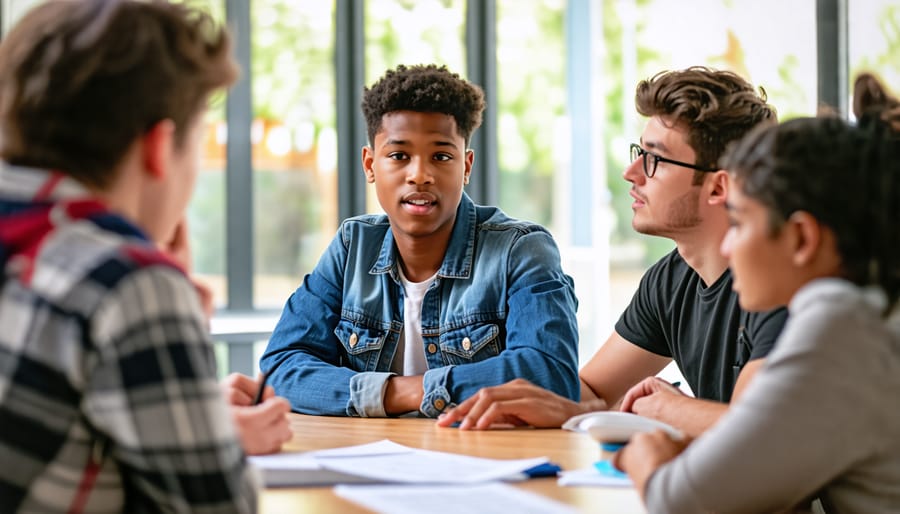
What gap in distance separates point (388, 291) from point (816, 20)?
227cm

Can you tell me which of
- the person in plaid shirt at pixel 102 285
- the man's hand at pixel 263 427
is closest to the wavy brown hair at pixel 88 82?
the person in plaid shirt at pixel 102 285

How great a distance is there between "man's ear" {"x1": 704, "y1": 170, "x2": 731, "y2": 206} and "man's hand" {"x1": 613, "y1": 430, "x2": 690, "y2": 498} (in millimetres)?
959

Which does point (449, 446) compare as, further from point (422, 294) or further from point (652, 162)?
point (652, 162)

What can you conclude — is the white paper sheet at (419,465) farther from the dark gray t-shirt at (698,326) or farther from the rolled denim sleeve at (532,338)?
the dark gray t-shirt at (698,326)

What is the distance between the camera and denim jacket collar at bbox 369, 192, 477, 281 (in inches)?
93.0

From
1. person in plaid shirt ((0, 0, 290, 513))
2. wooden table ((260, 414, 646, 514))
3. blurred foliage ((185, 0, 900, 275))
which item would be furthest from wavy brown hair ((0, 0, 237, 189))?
blurred foliage ((185, 0, 900, 275))

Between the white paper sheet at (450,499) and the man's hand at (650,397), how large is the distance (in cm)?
56

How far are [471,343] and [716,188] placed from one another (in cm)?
65

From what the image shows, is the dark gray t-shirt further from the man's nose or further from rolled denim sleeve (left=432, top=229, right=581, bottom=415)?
the man's nose

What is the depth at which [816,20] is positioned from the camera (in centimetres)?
374

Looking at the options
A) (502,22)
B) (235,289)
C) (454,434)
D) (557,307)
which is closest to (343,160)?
(235,289)

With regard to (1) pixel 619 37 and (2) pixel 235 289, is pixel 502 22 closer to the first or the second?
(1) pixel 619 37

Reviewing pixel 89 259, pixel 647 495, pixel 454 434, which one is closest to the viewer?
pixel 89 259

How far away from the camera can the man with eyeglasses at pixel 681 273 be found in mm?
1966
